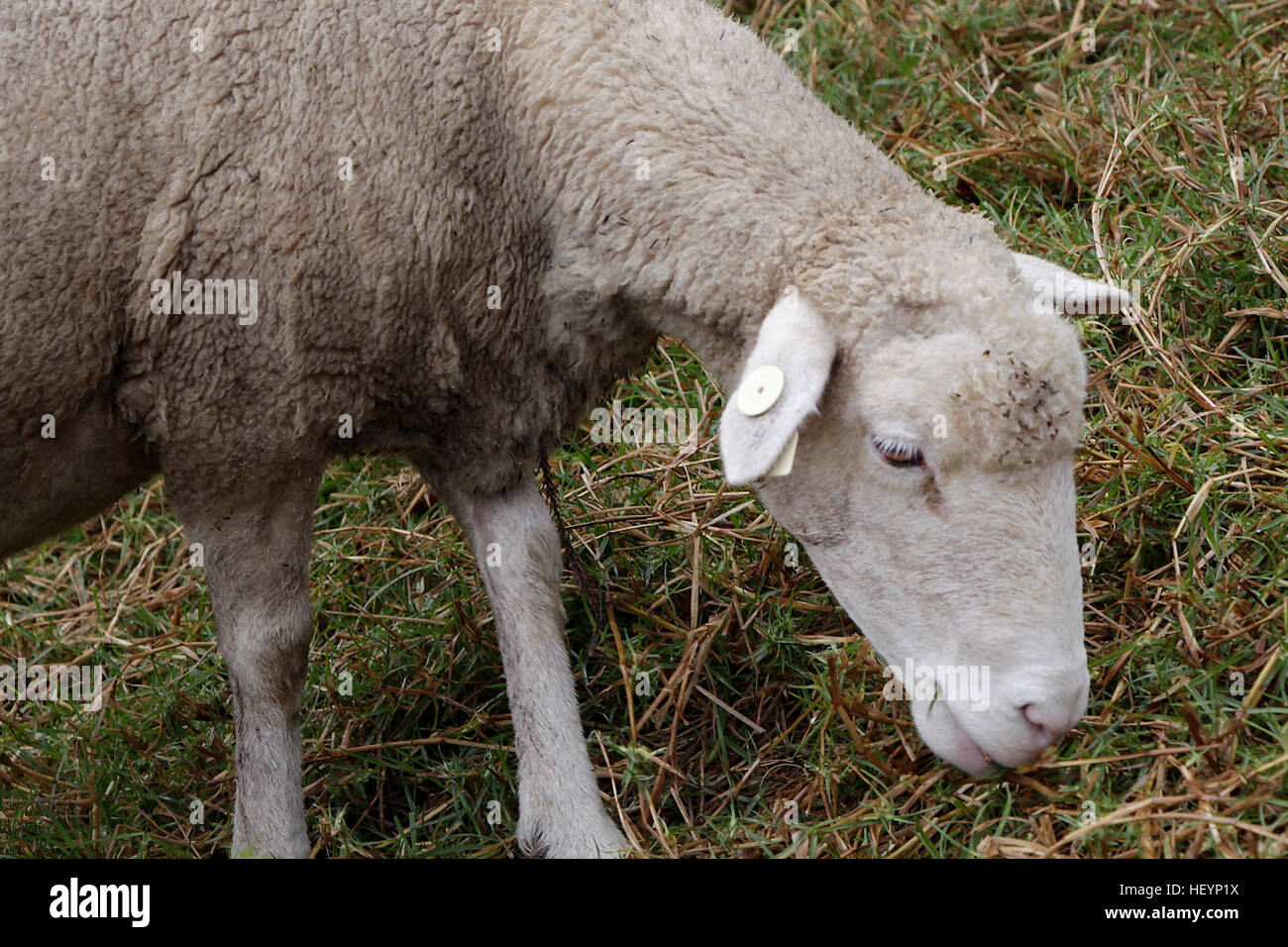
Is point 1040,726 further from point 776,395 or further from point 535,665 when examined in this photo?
point 535,665

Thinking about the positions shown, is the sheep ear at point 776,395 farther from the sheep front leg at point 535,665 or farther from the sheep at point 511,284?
the sheep front leg at point 535,665

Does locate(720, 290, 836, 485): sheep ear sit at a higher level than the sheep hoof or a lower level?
higher

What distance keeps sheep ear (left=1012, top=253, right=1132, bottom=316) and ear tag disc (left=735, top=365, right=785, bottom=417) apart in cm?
62

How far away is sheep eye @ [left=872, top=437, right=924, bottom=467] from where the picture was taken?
2930 millimetres

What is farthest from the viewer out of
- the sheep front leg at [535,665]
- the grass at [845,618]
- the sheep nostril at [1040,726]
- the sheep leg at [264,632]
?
the sheep front leg at [535,665]

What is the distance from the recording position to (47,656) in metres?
4.86

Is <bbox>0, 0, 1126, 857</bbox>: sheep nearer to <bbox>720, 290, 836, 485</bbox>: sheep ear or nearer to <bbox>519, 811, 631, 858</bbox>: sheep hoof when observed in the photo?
<bbox>720, 290, 836, 485</bbox>: sheep ear

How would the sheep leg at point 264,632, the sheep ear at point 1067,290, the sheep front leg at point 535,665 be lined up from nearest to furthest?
the sheep ear at point 1067,290
the sheep leg at point 264,632
the sheep front leg at point 535,665

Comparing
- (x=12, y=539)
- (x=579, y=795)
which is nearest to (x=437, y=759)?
(x=579, y=795)

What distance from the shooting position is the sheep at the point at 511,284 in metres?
2.93

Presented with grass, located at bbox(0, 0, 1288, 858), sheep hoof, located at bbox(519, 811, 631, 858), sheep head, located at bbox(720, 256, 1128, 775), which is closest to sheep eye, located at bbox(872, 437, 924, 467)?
sheep head, located at bbox(720, 256, 1128, 775)

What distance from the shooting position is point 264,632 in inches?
142

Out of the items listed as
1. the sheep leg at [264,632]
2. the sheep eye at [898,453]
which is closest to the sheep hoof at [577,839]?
the sheep leg at [264,632]
